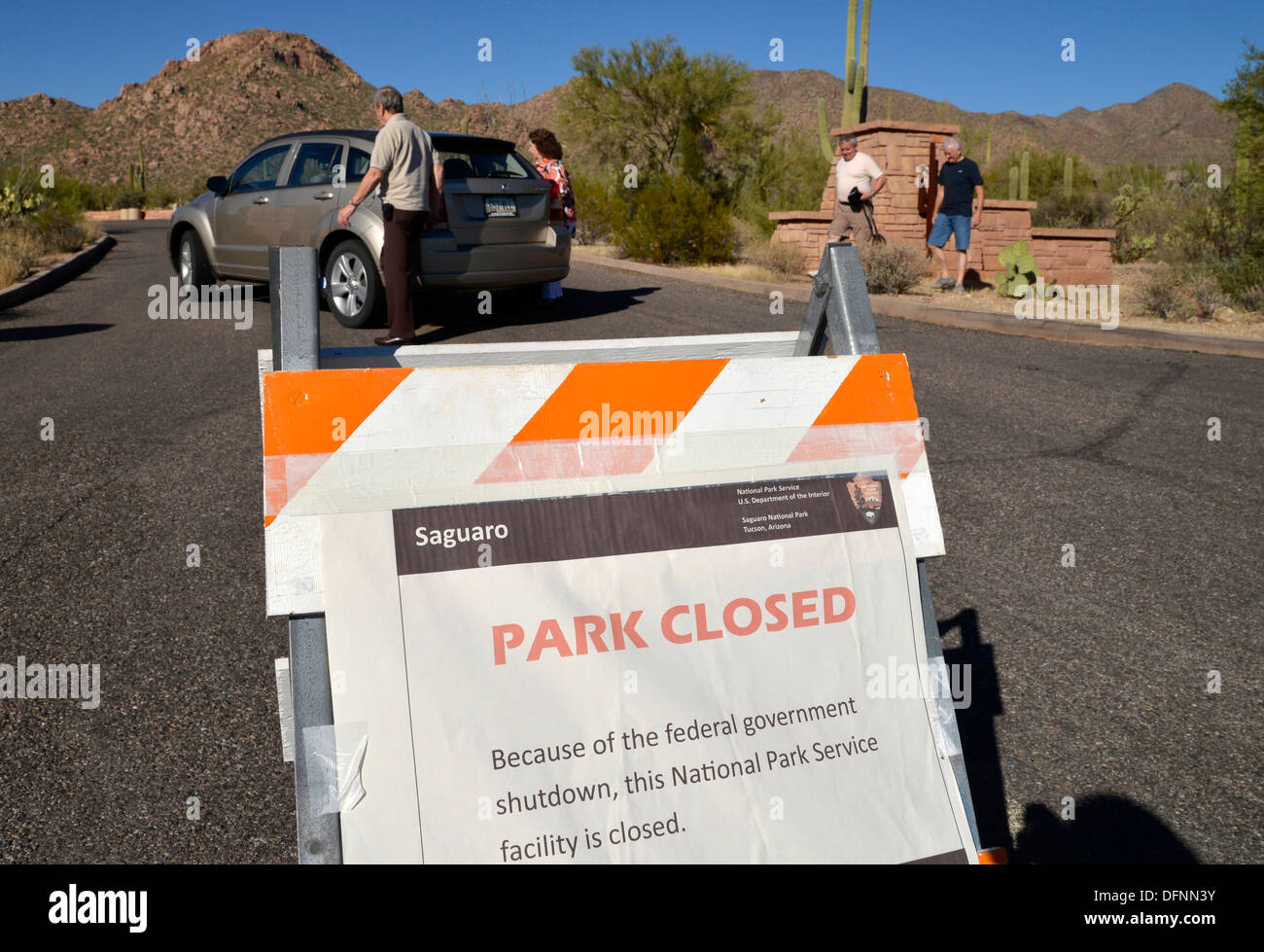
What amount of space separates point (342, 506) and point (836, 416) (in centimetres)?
95

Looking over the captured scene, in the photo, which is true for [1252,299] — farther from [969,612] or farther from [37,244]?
[37,244]

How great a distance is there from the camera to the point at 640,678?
162 cm

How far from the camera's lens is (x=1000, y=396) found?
23.6ft

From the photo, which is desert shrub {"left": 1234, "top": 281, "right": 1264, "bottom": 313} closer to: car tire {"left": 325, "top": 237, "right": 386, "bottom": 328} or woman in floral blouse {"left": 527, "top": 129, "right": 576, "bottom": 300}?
woman in floral blouse {"left": 527, "top": 129, "right": 576, "bottom": 300}

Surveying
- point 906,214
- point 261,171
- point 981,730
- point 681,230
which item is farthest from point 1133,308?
point 981,730

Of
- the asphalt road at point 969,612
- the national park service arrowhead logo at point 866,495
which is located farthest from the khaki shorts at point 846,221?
the national park service arrowhead logo at point 866,495

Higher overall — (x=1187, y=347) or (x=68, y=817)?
(x=1187, y=347)

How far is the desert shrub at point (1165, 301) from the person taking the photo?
37.2ft

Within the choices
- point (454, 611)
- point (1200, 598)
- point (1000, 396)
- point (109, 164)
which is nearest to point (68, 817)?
point (454, 611)

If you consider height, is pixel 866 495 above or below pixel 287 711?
above

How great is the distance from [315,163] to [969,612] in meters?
8.49

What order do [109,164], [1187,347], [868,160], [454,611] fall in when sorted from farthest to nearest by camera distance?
[109,164] → [868,160] → [1187,347] → [454,611]

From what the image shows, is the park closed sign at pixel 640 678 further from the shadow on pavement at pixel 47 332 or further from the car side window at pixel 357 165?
the shadow on pavement at pixel 47 332
